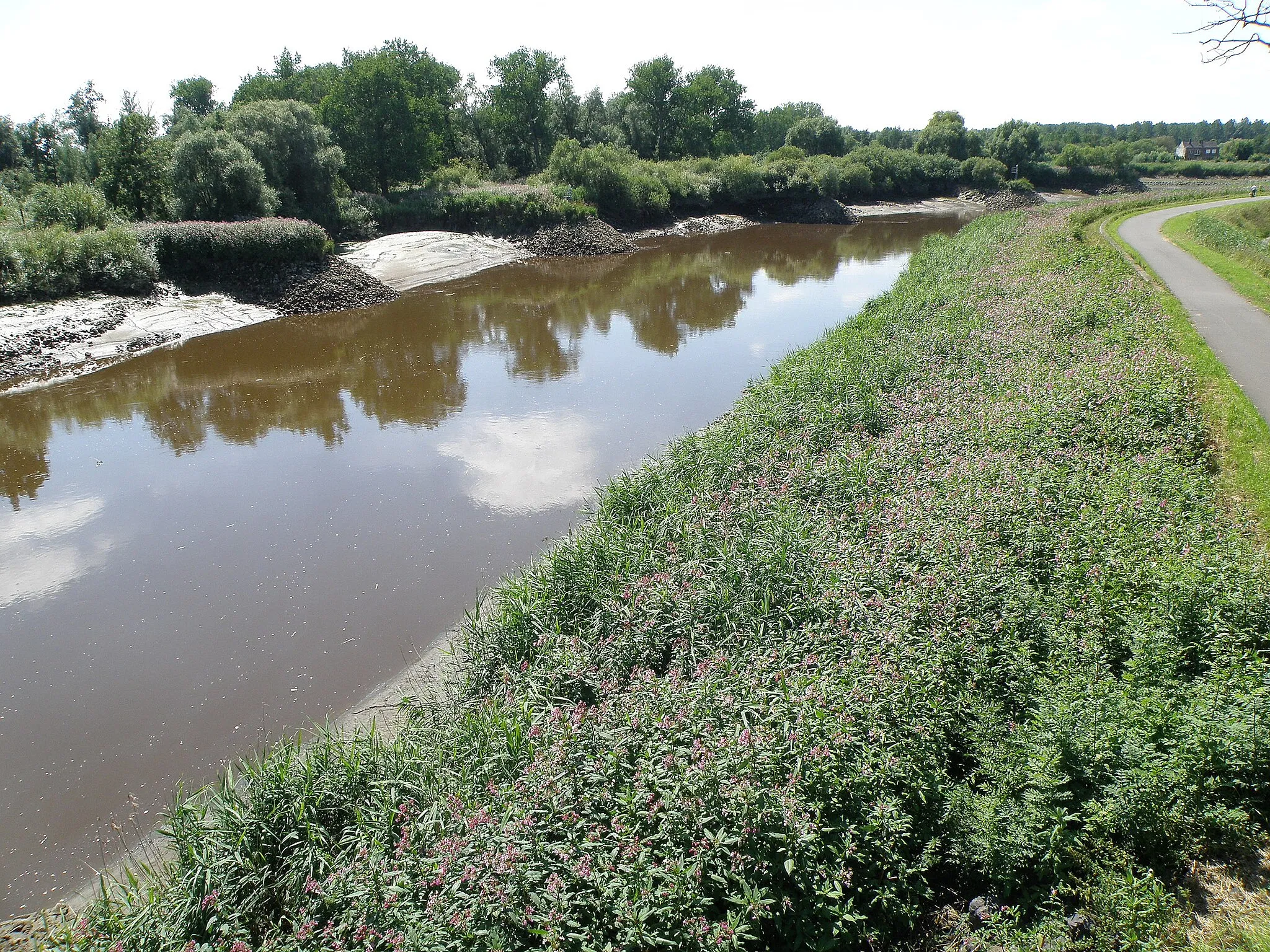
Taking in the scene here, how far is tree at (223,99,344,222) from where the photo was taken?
31.2 meters

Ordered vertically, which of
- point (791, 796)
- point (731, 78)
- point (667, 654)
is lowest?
point (667, 654)

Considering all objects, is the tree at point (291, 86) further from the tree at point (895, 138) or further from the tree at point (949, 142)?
the tree at point (895, 138)

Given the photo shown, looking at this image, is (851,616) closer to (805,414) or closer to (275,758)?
(275,758)

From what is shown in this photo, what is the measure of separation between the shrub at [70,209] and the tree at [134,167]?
7.66ft

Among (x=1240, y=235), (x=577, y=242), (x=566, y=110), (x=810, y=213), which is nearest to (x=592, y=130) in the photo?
(x=566, y=110)

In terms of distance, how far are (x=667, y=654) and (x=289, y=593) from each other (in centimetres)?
532

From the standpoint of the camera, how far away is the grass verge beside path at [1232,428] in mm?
7809

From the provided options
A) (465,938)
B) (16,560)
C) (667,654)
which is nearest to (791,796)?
(465,938)

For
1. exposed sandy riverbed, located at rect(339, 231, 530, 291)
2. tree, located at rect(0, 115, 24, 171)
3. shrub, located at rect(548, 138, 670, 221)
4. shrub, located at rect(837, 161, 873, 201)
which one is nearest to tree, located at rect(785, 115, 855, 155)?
shrub, located at rect(837, 161, 873, 201)

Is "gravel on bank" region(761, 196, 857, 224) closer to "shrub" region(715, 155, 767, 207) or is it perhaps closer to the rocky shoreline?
"shrub" region(715, 155, 767, 207)

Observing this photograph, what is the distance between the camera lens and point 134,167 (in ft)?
90.1

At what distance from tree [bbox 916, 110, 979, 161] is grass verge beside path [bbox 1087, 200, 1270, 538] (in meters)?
71.3

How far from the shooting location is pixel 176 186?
27453 mm

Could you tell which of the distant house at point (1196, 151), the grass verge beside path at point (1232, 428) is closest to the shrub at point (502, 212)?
the grass verge beside path at point (1232, 428)
